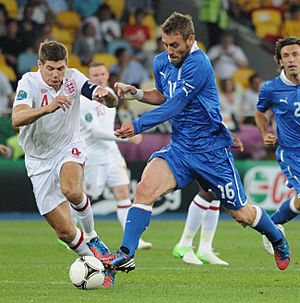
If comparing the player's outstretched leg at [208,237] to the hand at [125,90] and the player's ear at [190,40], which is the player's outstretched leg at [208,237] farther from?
the player's ear at [190,40]

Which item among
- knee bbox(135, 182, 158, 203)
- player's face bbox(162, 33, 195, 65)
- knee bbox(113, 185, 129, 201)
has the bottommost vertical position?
knee bbox(113, 185, 129, 201)

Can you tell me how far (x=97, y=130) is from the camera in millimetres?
12844

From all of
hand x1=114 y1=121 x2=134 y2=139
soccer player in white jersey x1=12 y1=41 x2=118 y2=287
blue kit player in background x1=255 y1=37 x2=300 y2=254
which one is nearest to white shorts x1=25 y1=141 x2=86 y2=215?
soccer player in white jersey x1=12 y1=41 x2=118 y2=287

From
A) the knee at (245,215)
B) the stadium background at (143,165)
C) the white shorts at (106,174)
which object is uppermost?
the knee at (245,215)

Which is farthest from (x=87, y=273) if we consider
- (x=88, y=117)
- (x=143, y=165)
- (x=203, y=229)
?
(x=143, y=165)

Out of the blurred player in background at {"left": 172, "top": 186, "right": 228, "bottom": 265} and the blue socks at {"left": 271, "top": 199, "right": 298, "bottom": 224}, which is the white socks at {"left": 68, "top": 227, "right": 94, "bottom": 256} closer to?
the blurred player in background at {"left": 172, "top": 186, "right": 228, "bottom": 265}

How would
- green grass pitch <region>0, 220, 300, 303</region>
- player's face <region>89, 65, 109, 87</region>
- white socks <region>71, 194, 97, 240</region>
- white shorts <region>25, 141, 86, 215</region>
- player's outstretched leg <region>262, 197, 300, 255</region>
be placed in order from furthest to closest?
player's face <region>89, 65, 109, 87</region> → player's outstretched leg <region>262, 197, 300, 255</region> → white socks <region>71, 194, 97, 240</region> → white shorts <region>25, 141, 86, 215</region> → green grass pitch <region>0, 220, 300, 303</region>

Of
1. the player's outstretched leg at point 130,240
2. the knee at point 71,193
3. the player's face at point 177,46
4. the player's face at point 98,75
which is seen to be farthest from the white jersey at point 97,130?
the player's outstretched leg at point 130,240

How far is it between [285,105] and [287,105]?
0.02 meters

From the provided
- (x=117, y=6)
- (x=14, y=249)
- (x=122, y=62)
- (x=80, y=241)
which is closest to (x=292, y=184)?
(x=80, y=241)

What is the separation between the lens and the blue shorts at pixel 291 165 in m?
10.7

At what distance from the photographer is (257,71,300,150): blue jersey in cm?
1059

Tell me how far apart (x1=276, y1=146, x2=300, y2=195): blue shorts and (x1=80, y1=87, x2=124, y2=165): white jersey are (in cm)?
262

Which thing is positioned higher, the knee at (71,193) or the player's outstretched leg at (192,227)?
the knee at (71,193)
